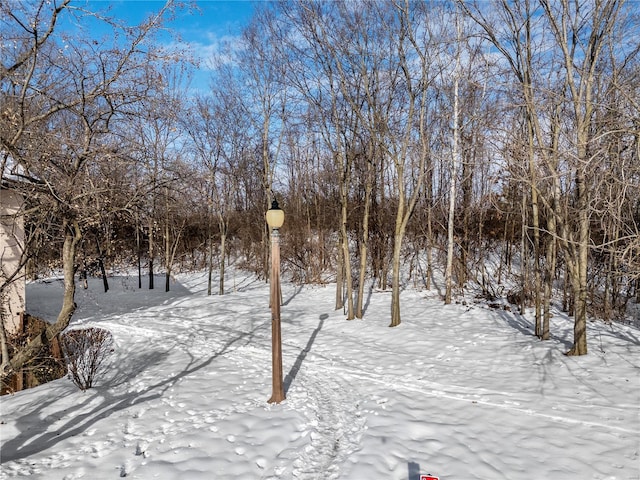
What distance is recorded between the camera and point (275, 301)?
559cm

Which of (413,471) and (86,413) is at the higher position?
(413,471)

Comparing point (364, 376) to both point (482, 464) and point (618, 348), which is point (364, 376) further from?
point (618, 348)

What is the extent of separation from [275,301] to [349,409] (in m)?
1.97

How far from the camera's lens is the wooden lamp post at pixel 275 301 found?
536 centimetres

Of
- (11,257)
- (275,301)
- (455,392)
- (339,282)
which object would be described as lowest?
(455,392)

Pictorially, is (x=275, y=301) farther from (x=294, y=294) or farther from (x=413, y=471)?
(x=294, y=294)

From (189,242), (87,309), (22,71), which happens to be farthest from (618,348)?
(189,242)

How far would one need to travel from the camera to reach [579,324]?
6973mm

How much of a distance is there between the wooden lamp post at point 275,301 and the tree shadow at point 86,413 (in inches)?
83.5

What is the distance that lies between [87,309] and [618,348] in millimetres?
15472

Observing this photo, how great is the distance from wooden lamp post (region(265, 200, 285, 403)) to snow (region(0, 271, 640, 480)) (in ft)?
0.93

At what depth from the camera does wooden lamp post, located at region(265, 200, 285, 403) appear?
17.6ft

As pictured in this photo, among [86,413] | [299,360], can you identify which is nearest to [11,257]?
[86,413]

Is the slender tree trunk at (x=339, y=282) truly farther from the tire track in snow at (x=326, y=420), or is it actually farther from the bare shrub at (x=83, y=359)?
the bare shrub at (x=83, y=359)
